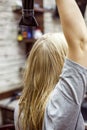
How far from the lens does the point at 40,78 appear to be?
3.15 ft

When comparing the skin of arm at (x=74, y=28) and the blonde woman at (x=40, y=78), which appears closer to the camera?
the skin of arm at (x=74, y=28)

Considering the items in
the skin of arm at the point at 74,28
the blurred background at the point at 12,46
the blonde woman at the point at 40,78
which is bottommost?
the blurred background at the point at 12,46

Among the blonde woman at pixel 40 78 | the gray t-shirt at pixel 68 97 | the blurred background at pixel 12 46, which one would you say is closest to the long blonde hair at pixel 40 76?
the blonde woman at pixel 40 78

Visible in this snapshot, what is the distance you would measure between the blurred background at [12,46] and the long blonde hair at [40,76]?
1.99m

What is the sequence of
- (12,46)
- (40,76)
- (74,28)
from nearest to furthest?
(74,28)
(40,76)
(12,46)

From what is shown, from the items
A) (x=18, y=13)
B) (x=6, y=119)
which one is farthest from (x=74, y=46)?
(x=18, y=13)

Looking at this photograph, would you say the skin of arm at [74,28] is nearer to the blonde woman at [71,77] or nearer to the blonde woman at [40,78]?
the blonde woman at [71,77]

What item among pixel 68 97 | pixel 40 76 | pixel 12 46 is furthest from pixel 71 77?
pixel 12 46

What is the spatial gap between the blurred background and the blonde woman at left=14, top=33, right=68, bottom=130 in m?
1.98

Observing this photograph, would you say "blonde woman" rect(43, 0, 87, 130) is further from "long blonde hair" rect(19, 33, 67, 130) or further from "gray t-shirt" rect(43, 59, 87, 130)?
"long blonde hair" rect(19, 33, 67, 130)

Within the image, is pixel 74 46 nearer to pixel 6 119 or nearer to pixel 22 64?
pixel 6 119

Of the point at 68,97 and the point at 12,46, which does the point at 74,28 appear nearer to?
the point at 68,97

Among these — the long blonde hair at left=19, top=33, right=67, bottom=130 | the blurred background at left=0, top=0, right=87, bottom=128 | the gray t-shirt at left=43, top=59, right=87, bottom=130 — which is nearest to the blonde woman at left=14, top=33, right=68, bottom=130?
the long blonde hair at left=19, top=33, right=67, bottom=130

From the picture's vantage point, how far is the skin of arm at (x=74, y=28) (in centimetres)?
67
